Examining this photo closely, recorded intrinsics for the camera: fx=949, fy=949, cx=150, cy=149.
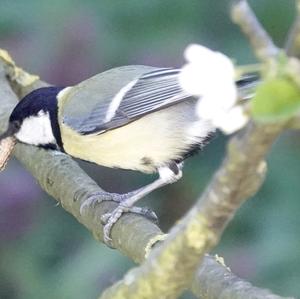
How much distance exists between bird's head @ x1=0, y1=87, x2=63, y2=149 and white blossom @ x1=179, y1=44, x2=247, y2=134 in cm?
108

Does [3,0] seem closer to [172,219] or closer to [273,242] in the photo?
[172,219]

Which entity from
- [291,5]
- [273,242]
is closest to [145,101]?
[273,242]

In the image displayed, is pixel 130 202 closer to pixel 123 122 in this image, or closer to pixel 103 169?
pixel 123 122

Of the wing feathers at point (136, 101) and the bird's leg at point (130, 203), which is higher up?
the wing feathers at point (136, 101)

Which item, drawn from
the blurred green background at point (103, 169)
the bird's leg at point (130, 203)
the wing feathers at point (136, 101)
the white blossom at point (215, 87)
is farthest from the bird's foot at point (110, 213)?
Result: the white blossom at point (215, 87)

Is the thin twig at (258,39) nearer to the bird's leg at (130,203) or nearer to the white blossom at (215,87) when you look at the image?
the white blossom at (215,87)

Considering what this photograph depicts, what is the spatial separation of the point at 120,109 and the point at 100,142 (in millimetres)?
63

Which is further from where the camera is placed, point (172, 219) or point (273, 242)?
point (172, 219)

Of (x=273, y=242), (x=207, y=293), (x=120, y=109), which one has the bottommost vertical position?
(x=207, y=293)

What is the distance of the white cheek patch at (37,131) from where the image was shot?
1514mm

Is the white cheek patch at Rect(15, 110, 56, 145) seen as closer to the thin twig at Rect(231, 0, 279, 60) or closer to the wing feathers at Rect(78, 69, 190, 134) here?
the wing feathers at Rect(78, 69, 190, 134)

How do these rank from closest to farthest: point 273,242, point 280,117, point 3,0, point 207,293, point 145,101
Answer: point 280,117 → point 207,293 → point 145,101 → point 273,242 → point 3,0

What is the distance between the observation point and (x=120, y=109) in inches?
58.2

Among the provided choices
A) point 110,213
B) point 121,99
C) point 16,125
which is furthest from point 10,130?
point 110,213
